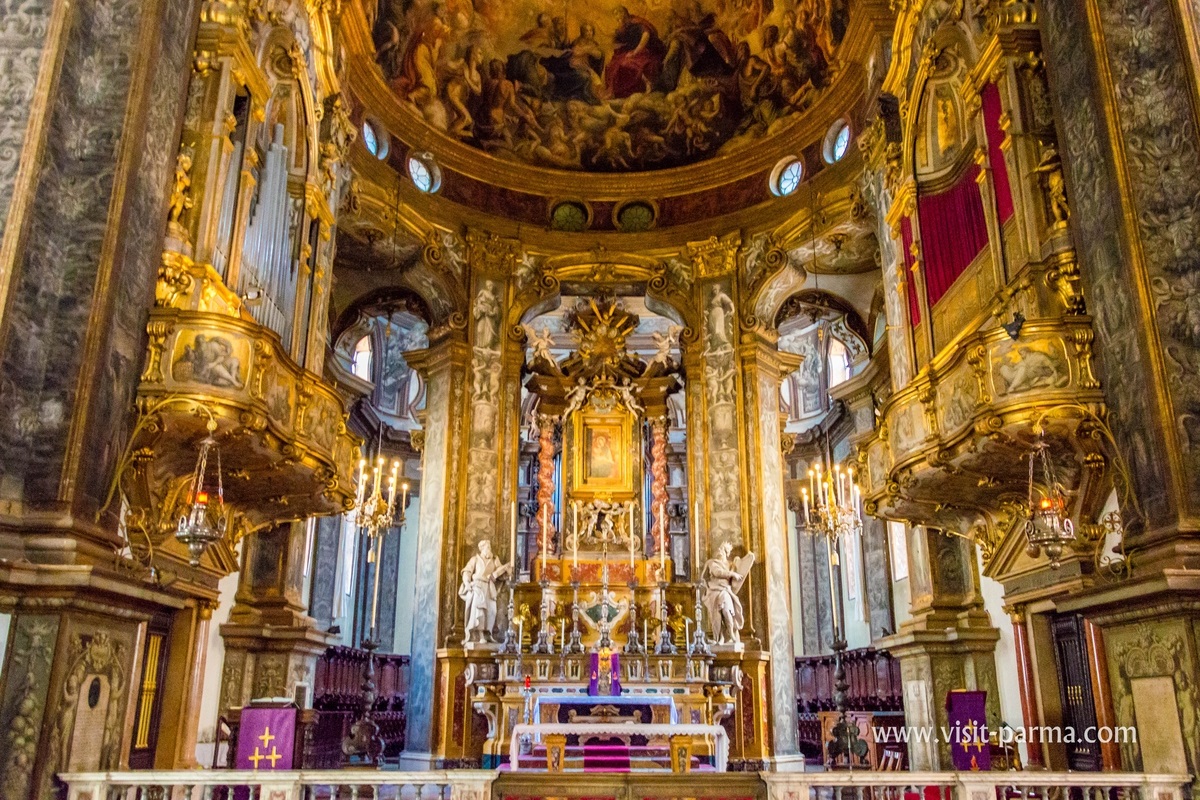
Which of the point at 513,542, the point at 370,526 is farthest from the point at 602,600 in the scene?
the point at 370,526

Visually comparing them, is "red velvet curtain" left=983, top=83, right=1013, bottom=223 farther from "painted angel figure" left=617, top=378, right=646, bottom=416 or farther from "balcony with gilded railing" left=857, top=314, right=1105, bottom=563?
"painted angel figure" left=617, top=378, right=646, bottom=416

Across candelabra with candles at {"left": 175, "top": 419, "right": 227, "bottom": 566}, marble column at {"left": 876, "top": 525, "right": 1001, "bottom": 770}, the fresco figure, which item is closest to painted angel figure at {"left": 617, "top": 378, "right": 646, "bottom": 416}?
the fresco figure

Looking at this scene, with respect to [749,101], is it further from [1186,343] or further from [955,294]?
[1186,343]

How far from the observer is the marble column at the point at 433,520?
60.0 feet

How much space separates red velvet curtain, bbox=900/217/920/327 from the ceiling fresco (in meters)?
6.47

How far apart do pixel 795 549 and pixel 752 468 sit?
26.1ft

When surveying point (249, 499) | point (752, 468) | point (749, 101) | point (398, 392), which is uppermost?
point (749, 101)

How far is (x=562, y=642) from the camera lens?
17891mm

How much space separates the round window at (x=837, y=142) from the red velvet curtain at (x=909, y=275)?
5187 mm

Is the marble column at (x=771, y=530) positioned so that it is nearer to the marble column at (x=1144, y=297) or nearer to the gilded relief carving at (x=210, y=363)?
the marble column at (x=1144, y=297)

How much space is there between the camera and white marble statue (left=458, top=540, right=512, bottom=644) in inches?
719

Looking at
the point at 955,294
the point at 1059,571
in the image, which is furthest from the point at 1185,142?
the point at 1059,571

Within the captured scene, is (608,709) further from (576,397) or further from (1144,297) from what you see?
(1144,297)

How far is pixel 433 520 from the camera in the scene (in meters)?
19.3
